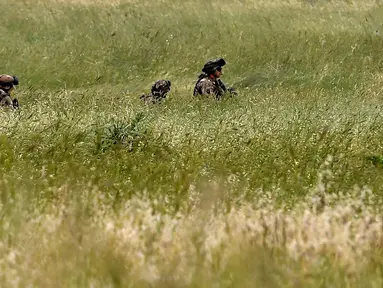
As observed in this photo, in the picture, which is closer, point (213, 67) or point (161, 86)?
point (213, 67)

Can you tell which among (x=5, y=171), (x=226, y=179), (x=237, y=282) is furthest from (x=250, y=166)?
(x=237, y=282)

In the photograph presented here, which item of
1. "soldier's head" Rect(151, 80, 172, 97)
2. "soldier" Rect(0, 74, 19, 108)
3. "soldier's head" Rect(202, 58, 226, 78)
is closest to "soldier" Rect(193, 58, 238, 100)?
"soldier's head" Rect(202, 58, 226, 78)

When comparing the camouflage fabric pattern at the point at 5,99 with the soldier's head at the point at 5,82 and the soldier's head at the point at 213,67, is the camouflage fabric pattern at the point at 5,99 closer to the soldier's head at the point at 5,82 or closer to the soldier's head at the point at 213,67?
the soldier's head at the point at 5,82

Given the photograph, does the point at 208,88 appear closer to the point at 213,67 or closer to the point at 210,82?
the point at 210,82

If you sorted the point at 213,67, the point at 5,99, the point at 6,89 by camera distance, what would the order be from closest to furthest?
the point at 5,99, the point at 6,89, the point at 213,67

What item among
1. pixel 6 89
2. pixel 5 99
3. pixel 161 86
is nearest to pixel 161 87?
pixel 161 86

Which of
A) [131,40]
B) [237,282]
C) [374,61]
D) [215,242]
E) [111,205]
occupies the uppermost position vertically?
[131,40]

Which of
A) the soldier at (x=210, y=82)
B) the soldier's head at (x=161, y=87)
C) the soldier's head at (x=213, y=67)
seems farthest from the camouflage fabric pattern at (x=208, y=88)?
the soldier's head at (x=161, y=87)

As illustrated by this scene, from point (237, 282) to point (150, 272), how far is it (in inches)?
17.4

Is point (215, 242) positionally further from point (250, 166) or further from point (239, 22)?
point (239, 22)

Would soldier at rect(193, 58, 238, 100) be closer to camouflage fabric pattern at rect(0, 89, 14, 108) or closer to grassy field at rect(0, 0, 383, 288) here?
grassy field at rect(0, 0, 383, 288)

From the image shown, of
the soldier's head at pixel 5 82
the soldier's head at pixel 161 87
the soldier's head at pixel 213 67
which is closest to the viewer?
the soldier's head at pixel 5 82

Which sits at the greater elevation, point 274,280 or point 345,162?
point 345,162

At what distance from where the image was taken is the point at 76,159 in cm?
624
